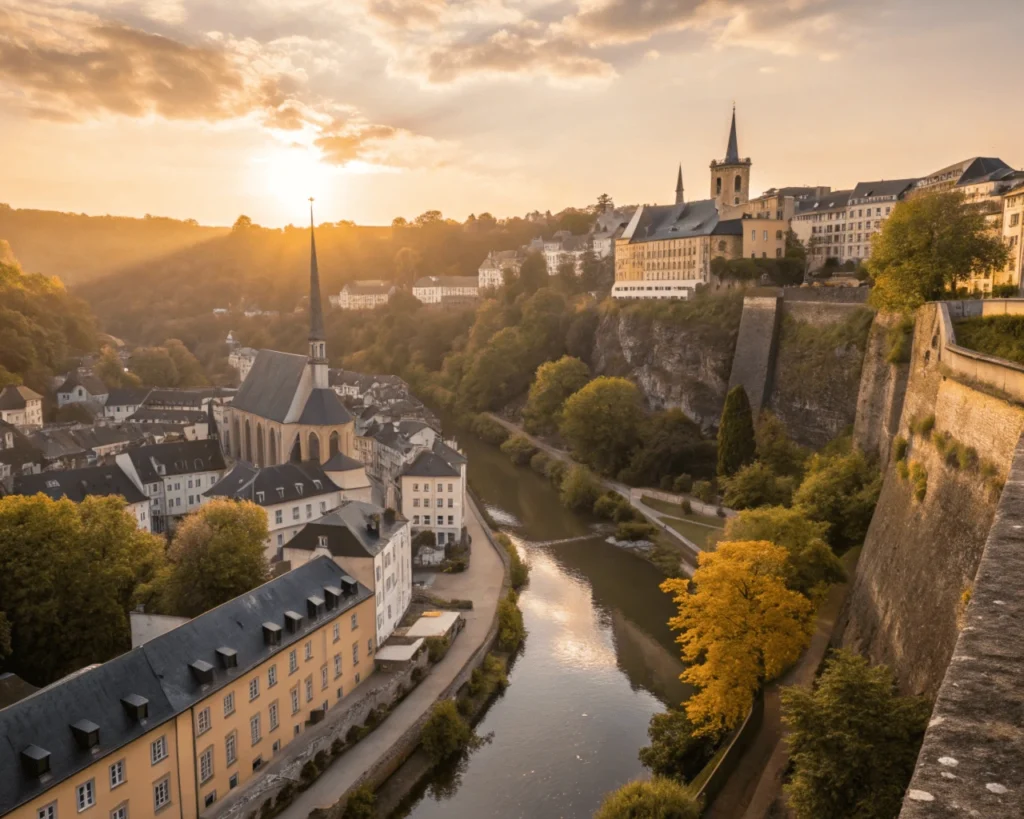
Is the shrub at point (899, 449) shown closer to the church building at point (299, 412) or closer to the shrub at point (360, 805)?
the shrub at point (360, 805)

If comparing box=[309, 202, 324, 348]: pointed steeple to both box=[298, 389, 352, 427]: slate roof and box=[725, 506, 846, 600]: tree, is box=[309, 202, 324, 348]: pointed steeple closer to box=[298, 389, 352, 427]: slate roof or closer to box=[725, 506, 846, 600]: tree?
box=[298, 389, 352, 427]: slate roof

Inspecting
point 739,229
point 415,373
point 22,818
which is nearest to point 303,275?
point 415,373

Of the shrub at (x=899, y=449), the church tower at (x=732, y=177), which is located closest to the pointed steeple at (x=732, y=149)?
the church tower at (x=732, y=177)

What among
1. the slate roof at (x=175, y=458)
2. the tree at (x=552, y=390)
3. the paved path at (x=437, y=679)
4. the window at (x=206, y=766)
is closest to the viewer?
the window at (x=206, y=766)

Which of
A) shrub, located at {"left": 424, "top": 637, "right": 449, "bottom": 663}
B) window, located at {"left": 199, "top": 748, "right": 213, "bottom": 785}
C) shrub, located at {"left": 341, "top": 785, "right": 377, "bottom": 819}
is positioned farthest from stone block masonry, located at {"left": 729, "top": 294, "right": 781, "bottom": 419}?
window, located at {"left": 199, "top": 748, "right": 213, "bottom": 785}

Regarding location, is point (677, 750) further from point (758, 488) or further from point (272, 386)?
point (272, 386)
